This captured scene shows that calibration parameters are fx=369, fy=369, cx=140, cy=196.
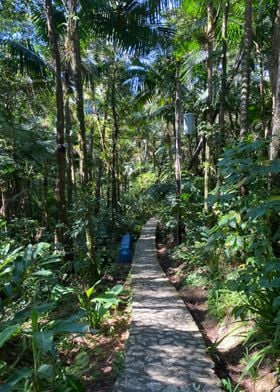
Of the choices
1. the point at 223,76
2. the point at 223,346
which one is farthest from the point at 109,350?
the point at 223,76

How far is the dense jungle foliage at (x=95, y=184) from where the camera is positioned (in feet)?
11.7

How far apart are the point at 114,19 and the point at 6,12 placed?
2996mm

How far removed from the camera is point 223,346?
14.8 ft

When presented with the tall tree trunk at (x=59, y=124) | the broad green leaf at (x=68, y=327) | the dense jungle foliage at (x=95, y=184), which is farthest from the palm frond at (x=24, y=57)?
the broad green leaf at (x=68, y=327)

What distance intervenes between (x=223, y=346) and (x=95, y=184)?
19.2 feet

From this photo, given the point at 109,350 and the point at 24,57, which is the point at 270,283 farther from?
the point at 24,57

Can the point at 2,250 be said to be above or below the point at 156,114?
below

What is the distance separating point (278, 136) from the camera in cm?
397

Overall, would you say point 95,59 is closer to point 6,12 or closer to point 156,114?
point 156,114

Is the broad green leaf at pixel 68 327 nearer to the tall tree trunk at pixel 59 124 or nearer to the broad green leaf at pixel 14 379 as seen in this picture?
the broad green leaf at pixel 14 379

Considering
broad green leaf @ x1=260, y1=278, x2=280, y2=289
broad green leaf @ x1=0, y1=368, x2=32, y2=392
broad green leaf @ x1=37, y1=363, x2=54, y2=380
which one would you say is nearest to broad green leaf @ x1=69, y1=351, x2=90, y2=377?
broad green leaf @ x1=37, y1=363, x2=54, y2=380

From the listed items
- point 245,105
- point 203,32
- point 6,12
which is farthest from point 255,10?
point 6,12

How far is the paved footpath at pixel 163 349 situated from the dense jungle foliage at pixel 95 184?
1.49 feet

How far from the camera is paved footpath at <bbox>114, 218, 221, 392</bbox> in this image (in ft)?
11.6
